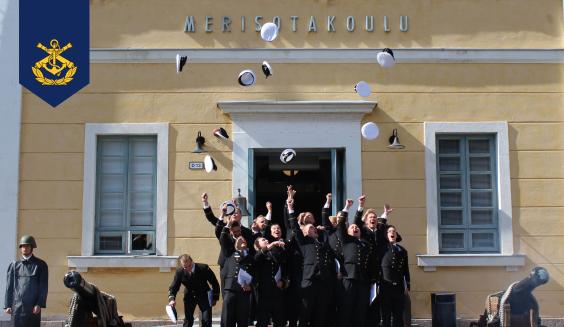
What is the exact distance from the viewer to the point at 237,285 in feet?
33.8

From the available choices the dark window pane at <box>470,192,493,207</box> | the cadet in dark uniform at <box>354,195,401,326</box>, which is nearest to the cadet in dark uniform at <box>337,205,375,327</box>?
the cadet in dark uniform at <box>354,195,401,326</box>

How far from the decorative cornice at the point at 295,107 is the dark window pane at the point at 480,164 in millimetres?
1817

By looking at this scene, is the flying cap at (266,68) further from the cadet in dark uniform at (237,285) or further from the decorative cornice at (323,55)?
the cadet in dark uniform at (237,285)

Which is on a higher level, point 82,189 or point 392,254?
point 82,189

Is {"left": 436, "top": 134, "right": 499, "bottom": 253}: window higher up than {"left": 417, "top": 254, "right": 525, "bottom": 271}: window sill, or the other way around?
{"left": 436, "top": 134, "right": 499, "bottom": 253}: window

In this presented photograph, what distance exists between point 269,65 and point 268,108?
2.16 feet

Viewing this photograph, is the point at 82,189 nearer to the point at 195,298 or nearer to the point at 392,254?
the point at 195,298

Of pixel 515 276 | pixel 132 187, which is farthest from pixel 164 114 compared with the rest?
pixel 515 276

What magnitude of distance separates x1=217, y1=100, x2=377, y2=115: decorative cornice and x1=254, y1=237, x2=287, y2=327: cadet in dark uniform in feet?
8.55

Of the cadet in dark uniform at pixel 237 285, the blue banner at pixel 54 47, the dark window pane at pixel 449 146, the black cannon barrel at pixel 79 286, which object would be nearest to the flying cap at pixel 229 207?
the cadet in dark uniform at pixel 237 285

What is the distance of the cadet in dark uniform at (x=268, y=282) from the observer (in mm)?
10406

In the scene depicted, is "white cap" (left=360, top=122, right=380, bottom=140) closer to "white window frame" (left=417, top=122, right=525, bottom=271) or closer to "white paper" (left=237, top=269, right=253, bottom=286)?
"white window frame" (left=417, top=122, right=525, bottom=271)

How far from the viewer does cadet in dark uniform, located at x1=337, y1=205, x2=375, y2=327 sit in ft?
35.0

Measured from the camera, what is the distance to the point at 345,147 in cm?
1254
